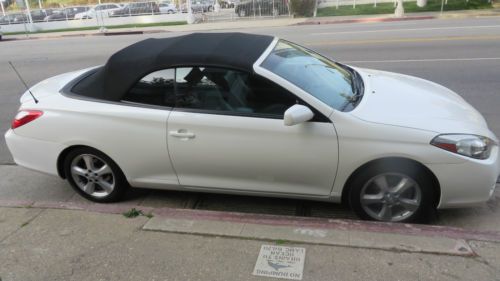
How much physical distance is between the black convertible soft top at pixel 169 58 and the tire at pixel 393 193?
129 centimetres

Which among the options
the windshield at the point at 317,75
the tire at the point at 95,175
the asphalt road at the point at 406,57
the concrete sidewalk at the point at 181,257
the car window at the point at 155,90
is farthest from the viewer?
the asphalt road at the point at 406,57

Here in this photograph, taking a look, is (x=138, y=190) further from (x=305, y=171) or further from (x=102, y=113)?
(x=305, y=171)

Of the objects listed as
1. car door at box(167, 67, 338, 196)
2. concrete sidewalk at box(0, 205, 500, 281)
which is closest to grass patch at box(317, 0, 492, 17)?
car door at box(167, 67, 338, 196)

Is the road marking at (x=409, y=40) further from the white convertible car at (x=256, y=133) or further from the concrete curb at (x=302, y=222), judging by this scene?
the concrete curb at (x=302, y=222)

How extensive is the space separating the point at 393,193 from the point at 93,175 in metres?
2.69

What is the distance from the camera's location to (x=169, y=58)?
3.75m

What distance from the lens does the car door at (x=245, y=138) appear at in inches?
135

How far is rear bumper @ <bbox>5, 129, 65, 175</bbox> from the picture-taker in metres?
4.06

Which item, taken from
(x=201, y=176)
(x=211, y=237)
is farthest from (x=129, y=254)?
(x=201, y=176)

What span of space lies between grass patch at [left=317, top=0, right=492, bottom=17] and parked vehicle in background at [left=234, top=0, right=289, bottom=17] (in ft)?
7.20

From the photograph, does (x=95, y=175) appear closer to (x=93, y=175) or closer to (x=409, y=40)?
(x=93, y=175)

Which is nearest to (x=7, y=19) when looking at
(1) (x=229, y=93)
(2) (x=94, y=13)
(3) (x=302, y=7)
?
(2) (x=94, y=13)

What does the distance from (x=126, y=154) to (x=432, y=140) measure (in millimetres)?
2532

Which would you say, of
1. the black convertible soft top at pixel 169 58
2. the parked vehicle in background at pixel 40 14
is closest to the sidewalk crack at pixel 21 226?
the black convertible soft top at pixel 169 58
